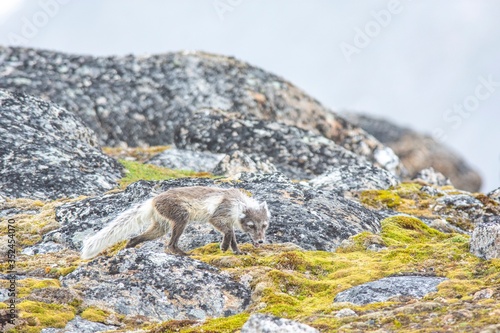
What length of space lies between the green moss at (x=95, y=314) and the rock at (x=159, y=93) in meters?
36.7

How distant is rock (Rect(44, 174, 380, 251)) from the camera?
71.2 feet

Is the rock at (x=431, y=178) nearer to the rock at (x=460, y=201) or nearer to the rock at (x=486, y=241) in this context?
the rock at (x=460, y=201)

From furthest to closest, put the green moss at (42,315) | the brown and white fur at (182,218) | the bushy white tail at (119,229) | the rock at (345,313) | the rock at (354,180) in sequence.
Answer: the rock at (354,180)
the brown and white fur at (182,218)
the bushy white tail at (119,229)
the green moss at (42,315)
the rock at (345,313)

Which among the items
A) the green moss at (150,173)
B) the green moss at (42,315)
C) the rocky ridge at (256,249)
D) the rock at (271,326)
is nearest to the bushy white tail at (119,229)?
the rocky ridge at (256,249)

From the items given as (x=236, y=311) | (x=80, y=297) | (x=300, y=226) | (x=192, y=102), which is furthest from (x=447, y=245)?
Result: (x=192, y=102)

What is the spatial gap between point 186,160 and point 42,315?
1019 inches

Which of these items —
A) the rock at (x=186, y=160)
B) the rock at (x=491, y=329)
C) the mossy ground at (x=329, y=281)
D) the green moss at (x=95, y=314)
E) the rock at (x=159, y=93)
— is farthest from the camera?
the rock at (x=159, y=93)

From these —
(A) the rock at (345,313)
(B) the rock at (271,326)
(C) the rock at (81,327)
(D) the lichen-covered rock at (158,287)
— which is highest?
(B) the rock at (271,326)

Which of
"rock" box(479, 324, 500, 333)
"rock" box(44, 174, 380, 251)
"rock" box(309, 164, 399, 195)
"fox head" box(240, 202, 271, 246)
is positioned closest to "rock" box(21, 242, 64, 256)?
"rock" box(44, 174, 380, 251)

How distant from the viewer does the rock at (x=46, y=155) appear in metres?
28.9

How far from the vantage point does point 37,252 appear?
2155cm

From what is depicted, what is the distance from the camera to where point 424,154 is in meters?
76.8

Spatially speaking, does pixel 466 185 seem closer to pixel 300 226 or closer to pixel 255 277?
pixel 300 226

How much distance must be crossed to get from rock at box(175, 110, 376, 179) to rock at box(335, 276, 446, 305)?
80.7ft
